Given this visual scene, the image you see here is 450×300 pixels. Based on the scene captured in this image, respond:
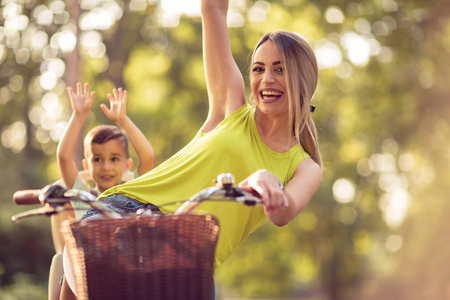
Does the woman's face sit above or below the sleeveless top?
above

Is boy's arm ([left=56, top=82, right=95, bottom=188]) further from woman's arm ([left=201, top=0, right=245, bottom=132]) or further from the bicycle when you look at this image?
the bicycle

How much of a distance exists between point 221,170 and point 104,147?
2.06m

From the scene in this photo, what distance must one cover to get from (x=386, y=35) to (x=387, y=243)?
7.57 metres

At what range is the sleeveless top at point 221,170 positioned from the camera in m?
3.60

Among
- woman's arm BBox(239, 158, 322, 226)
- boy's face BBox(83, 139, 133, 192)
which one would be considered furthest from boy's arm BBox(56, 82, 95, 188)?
woman's arm BBox(239, 158, 322, 226)

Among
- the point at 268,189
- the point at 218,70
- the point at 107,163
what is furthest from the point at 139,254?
the point at 107,163

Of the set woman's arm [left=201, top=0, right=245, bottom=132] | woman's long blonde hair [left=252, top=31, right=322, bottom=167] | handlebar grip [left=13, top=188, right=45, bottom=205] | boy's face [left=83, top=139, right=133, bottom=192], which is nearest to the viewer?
woman's long blonde hair [left=252, top=31, right=322, bottom=167]

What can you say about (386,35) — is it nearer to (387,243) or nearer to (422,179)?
(422,179)

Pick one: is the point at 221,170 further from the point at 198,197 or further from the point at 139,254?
the point at 139,254

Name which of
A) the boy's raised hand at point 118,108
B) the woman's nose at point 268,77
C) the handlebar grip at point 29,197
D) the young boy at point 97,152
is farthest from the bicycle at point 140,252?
the boy's raised hand at point 118,108

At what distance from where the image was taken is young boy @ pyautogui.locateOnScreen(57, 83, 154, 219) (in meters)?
4.94

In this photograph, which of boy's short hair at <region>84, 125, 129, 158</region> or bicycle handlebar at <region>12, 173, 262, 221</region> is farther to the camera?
boy's short hair at <region>84, 125, 129, 158</region>

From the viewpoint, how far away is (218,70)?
4160mm

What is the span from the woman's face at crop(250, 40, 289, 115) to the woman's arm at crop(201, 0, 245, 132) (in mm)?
154
